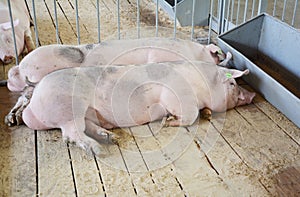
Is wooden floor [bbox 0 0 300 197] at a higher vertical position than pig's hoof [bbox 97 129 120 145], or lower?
lower

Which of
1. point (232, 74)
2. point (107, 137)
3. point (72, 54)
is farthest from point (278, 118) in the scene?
point (72, 54)

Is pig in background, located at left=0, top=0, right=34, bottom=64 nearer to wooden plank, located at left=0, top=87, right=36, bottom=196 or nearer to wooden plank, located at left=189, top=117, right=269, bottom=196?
wooden plank, located at left=0, top=87, right=36, bottom=196

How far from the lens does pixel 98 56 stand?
8.80ft

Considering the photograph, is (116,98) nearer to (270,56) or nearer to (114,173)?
(114,173)

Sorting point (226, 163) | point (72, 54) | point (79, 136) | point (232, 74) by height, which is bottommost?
point (226, 163)

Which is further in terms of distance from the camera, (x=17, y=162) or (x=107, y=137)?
(x=107, y=137)

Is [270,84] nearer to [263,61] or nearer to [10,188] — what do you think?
[263,61]

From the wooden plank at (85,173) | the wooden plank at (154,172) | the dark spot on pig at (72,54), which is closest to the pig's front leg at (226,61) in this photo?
the wooden plank at (154,172)

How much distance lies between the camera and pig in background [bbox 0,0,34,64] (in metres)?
3.27

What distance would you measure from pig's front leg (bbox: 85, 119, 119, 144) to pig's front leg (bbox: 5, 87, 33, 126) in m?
0.44

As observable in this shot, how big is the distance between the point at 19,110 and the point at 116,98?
23.3 inches

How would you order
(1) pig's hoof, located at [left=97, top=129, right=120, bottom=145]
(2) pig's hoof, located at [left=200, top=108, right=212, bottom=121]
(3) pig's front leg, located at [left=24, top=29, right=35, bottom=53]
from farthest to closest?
1. (3) pig's front leg, located at [left=24, top=29, right=35, bottom=53]
2. (2) pig's hoof, located at [left=200, top=108, right=212, bottom=121]
3. (1) pig's hoof, located at [left=97, top=129, right=120, bottom=145]

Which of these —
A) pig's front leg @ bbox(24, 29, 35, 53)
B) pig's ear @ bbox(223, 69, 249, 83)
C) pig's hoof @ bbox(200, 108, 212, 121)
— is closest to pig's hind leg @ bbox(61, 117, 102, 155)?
pig's hoof @ bbox(200, 108, 212, 121)

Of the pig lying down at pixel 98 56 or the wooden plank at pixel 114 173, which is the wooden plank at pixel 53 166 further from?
the pig lying down at pixel 98 56
